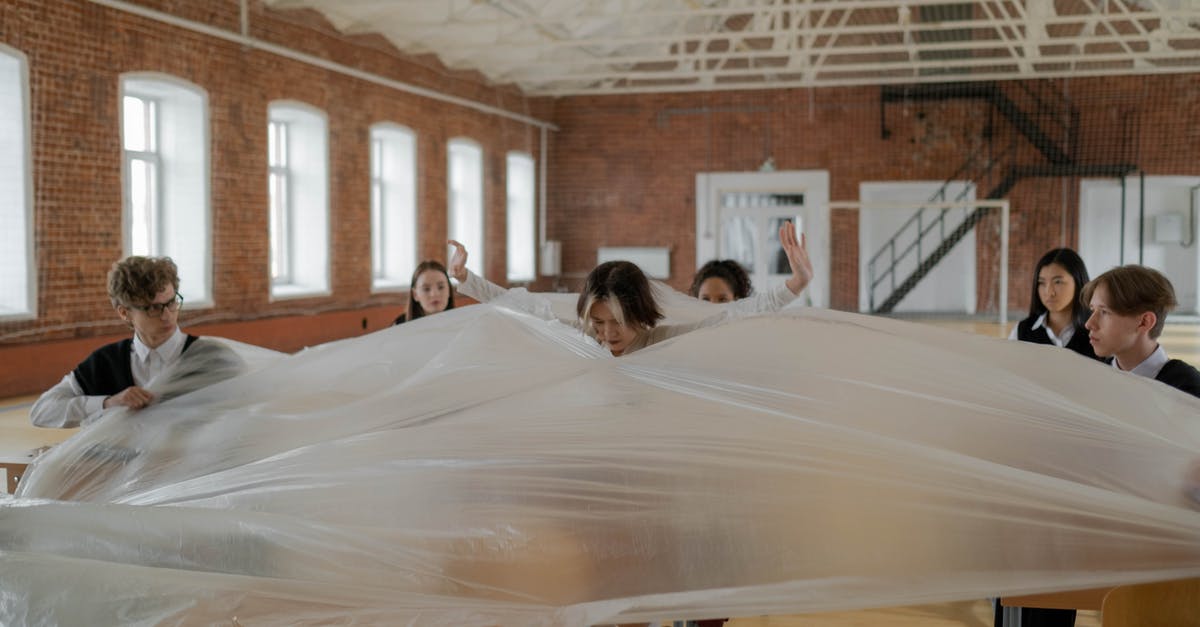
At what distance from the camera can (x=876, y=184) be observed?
48.5 feet

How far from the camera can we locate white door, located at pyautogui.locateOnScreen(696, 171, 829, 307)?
14938mm

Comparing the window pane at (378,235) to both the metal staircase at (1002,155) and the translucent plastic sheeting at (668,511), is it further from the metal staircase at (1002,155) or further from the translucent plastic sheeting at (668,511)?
the translucent plastic sheeting at (668,511)

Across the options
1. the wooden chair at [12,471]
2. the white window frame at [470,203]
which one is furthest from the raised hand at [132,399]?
the white window frame at [470,203]

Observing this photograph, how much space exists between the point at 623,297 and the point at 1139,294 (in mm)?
1089

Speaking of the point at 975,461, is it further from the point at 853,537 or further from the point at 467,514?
the point at 467,514

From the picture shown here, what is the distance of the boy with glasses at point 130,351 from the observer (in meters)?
2.55

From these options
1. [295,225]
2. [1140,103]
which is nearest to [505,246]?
[295,225]

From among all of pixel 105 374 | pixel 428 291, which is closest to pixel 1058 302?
A: pixel 428 291

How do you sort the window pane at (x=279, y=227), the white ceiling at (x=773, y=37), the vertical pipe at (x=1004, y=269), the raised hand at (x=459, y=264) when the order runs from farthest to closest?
the vertical pipe at (x=1004, y=269)
the window pane at (x=279, y=227)
the white ceiling at (x=773, y=37)
the raised hand at (x=459, y=264)

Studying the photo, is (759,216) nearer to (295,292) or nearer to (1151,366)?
(295,292)

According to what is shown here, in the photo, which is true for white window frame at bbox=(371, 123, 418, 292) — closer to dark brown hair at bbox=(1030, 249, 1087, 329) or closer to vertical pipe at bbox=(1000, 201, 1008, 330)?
vertical pipe at bbox=(1000, 201, 1008, 330)

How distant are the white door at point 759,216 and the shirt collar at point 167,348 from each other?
1262 cm

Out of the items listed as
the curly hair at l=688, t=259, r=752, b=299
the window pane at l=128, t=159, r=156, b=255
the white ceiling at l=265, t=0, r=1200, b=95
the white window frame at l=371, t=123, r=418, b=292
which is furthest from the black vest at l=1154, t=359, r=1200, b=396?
the white window frame at l=371, t=123, r=418, b=292

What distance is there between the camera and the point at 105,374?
2.66 m
